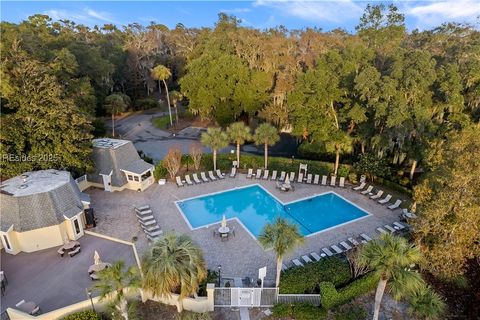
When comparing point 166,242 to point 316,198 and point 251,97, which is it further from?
point 251,97

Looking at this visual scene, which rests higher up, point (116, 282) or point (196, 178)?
point (116, 282)

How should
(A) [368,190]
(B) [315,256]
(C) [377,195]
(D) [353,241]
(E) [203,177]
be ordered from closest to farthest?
(B) [315,256] < (D) [353,241] < (C) [377,195] < (A) [368,190] < (E) [203,177]

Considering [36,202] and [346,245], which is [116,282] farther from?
[346,245]

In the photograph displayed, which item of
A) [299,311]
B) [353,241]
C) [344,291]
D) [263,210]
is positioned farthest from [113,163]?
[344,291]

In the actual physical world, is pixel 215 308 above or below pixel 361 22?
below

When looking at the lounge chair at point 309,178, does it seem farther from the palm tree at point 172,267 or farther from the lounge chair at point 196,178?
the palm tree at point 172,267

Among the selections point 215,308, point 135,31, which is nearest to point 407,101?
point 215,308

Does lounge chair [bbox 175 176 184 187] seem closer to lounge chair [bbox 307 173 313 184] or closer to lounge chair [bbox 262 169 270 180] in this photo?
lounge chair [bbox 262 169 270 180]
